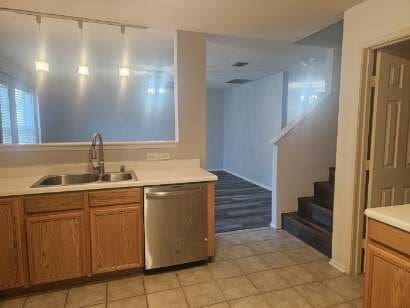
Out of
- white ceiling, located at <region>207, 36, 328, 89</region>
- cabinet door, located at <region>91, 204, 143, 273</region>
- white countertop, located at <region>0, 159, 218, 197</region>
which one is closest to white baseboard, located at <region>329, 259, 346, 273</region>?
white countertop, located at <region>0, 159, 218, 197</region>

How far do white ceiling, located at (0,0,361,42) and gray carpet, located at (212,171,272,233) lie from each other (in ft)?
7.84

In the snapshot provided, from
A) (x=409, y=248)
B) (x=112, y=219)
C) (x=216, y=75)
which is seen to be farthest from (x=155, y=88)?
(x=409, y=248)

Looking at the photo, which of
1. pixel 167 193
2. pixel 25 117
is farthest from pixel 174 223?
pixel 25 117

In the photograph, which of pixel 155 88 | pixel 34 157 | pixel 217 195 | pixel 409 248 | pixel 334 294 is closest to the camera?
pixel 409 248

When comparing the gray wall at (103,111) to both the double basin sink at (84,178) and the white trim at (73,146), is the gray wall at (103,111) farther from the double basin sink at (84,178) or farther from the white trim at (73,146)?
the double basin sink at (84,178)

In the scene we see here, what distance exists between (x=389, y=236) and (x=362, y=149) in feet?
3.71

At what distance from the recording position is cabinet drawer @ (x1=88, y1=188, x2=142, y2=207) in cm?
230

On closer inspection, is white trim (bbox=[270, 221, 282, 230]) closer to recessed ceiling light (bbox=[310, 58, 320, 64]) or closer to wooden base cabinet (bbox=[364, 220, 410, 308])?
wooden base cabinet (bbox=[364, 220, 410, 308])

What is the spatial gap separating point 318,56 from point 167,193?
3.20 m

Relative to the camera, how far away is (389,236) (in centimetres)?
148

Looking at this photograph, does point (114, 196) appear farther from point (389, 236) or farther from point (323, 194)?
point (323, 194)

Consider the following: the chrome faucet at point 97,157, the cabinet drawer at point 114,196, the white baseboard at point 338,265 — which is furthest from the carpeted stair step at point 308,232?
the chrome faucet at point 97,157

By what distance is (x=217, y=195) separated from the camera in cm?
529

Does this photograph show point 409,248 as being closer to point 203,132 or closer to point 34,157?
point 203,132
